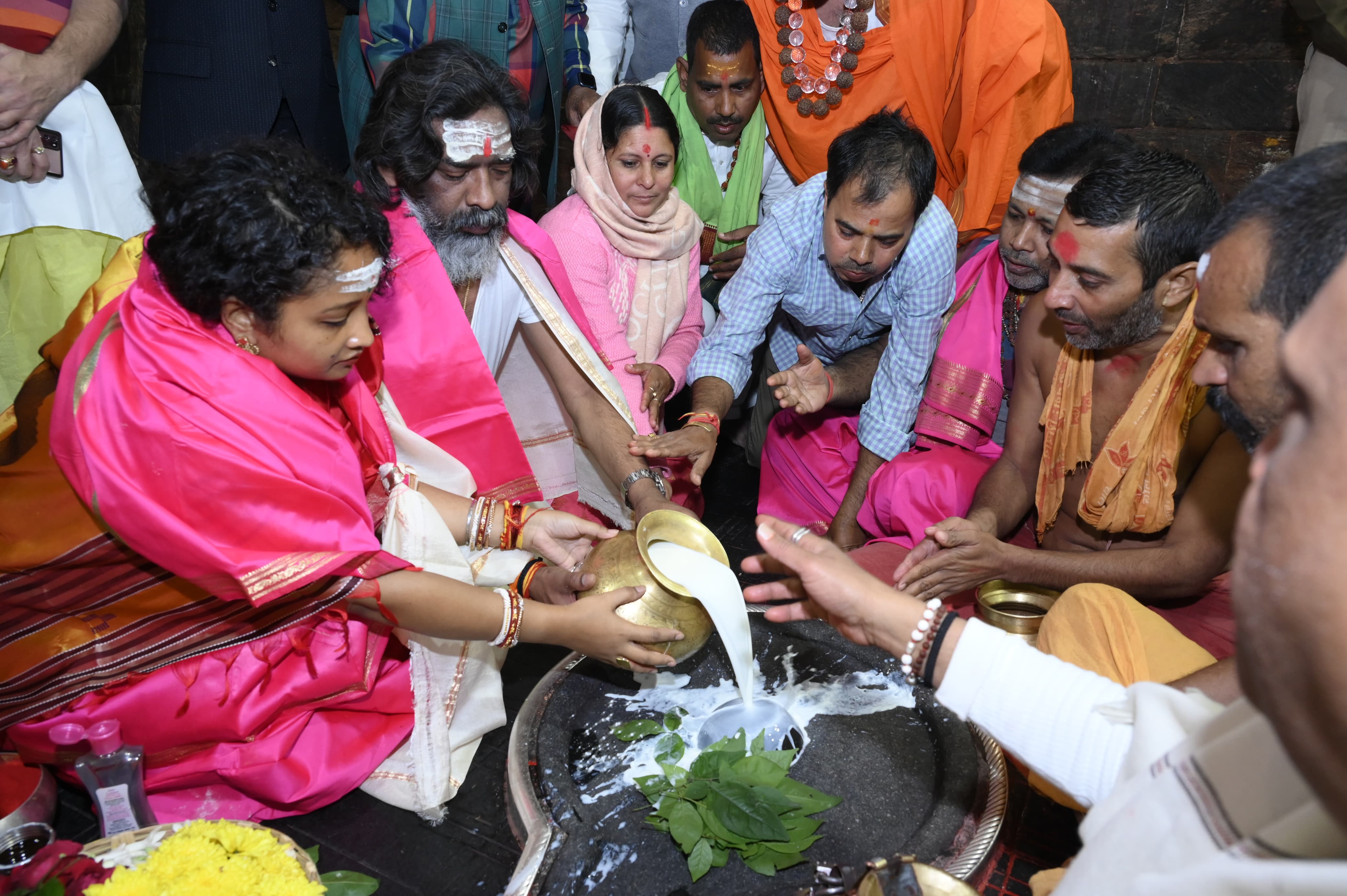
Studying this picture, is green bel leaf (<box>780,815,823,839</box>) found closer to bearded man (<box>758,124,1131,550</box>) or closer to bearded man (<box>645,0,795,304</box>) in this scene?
bearded man (<box>758,124,1131,550</box>)

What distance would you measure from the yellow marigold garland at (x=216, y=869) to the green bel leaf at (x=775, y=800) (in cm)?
94

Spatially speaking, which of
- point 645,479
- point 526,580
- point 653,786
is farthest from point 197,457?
point 645,479

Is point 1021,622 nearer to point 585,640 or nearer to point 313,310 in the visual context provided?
→ point 585,640

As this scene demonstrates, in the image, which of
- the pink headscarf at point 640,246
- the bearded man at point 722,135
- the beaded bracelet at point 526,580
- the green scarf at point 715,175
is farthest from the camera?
the green scarf at point 715,175

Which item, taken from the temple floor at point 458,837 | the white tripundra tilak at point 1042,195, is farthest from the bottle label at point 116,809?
the white tripundra tilak at point 1042,195

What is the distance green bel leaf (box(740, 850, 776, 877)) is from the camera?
2.03m

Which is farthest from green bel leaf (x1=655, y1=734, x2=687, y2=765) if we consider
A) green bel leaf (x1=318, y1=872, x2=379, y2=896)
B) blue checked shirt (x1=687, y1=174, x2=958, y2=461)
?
blue checked shirt (x1=687, y1=174, x2=958, y2=461)

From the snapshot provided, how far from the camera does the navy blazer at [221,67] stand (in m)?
3.78

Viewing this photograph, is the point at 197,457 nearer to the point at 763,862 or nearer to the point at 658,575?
the point at 658,575

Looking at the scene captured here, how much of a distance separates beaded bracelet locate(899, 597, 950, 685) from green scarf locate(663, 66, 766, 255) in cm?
315

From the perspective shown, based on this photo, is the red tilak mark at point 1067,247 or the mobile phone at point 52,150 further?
the mobile phone at point 52,150

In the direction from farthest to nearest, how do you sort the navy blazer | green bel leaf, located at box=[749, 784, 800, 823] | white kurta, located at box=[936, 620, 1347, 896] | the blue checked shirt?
the navy blazer → the blue checked shirt → green bel leaf, located at box=[749, 784, 800, 823] → white kurta, located at box=[936, 620, 1347, 896]

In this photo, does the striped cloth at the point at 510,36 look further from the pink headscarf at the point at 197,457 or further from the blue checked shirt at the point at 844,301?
the pink headscarf at the point at 197,457

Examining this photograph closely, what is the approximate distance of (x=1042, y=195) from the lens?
3295mm
